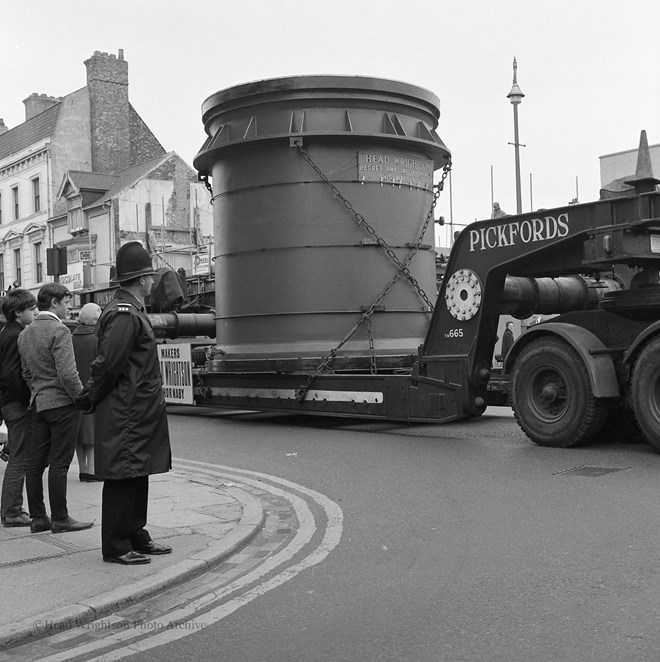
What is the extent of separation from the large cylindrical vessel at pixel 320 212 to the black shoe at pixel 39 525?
22.3ft

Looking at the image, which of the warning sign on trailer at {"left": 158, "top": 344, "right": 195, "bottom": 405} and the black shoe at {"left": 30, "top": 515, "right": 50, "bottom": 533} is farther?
the warning sign on trailer at {"left": 158, "top": 344, "right": 195, "bottom": 405}

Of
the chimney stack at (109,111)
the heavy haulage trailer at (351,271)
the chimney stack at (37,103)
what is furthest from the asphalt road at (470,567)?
the chimney stack at (37,103)

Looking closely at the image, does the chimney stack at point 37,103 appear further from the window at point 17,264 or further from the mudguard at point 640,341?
the mudguard at point 640,341

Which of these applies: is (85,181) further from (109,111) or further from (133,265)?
(133,265)

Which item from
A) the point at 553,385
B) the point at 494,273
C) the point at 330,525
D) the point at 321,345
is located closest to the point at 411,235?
the point at 321,345

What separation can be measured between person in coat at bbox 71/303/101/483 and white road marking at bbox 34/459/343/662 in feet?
7.30

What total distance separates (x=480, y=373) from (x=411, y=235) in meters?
3.48

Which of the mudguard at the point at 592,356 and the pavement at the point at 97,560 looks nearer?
the pavement at the point at 97,560

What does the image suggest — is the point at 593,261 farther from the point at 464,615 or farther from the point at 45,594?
the point at 45,594

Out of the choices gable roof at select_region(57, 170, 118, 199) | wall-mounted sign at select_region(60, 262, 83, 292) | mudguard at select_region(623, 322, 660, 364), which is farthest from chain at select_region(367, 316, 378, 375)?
gable roof at select_region(57, 170, 118, 199)

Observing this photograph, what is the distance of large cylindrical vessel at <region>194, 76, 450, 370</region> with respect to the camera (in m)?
13.1

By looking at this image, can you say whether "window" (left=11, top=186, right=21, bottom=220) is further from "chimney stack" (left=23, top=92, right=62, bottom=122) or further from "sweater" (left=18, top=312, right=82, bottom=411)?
"sweater" (left=18, top=312, right=82, bottom=411)

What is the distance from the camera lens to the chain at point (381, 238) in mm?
13039

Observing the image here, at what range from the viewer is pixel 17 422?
688 centimetres
